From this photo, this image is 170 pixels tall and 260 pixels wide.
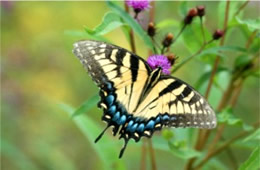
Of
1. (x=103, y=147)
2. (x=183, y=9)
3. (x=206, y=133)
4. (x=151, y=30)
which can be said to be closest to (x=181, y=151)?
(x=206, y=133)

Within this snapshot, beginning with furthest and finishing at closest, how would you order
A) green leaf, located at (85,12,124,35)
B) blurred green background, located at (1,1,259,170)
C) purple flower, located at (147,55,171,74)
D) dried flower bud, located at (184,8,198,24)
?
blurred green background, located at (1,1,259,170) → dried flower bud, located at (184,8,198,24) → purple flower, located at (147,55,171,74) → green leaf, located at (85,12,124,35)

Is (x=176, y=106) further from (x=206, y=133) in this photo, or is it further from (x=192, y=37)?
(x=192, y=37)

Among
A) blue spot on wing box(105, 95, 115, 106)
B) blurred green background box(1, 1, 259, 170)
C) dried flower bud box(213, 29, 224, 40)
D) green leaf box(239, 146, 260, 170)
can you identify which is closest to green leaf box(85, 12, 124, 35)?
blue spot on wing box(105, 95, 115, 106)

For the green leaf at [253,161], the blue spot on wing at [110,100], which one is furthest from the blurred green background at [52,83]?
the green leaf at [253,161]

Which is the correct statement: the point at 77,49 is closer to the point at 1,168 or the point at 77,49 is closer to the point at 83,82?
the point at 1,168

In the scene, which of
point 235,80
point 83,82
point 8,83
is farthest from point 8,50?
point 235,80

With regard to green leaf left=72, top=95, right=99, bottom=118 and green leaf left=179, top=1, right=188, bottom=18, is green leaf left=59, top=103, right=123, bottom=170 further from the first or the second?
green leaf left=179, top=1, right=188, bottom=18

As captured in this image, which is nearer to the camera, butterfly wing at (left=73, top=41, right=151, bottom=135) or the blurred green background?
butterfly wing at (left=73, top=41, right=151, bottom=135)
